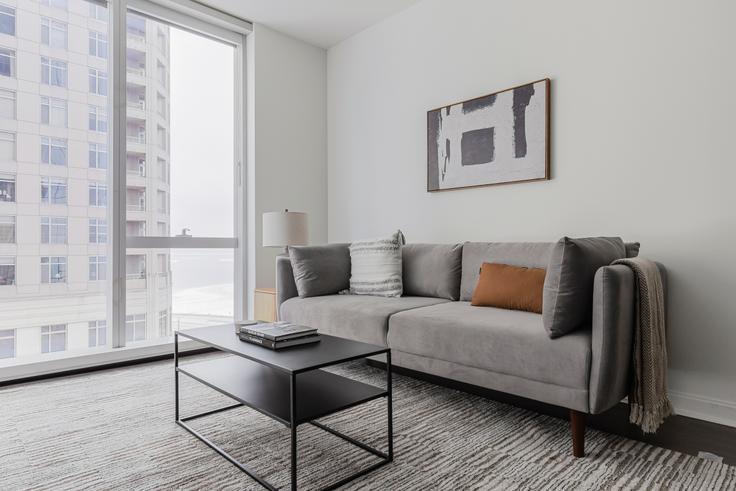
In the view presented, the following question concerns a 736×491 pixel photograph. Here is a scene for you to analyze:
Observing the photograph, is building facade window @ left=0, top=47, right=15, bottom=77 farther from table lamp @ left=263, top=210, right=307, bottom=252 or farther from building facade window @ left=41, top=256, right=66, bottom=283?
table lamp @ left=263, top=210, right=307, bottom=252

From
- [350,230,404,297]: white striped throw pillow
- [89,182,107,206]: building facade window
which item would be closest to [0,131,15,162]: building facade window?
[89,182,107,206]: building facade window

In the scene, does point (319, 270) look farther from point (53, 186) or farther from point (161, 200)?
point (53, 186)

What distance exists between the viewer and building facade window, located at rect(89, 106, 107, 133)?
129 inches

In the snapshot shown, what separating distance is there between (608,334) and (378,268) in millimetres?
1690

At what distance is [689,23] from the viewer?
2.27 metres

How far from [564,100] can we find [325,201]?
2.39 metres

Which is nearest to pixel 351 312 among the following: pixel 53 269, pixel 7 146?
pixel 53 269

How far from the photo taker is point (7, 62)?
2947mm

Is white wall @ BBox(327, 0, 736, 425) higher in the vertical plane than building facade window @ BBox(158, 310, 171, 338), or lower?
higher

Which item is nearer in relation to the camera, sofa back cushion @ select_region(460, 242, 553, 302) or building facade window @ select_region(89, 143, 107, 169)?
sofa back cushion @ select_region(460, 242, 553, 302)

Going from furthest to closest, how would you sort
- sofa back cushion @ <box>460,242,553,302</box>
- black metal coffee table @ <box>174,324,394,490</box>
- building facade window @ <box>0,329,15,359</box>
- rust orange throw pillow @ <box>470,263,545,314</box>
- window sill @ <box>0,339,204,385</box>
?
building facade window @ <box>0,329,15,359</box>
window sill @ <box>0,339,204,385</box>
sofa back cushion @ <box>460,242,553,302</box>
rust orange throw pillow @ <box>470,263,545,314</box>
black metal coffee table @ <box>174,324,394,490</box>

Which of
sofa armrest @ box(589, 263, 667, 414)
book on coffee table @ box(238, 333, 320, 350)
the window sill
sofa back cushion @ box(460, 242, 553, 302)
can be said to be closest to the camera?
sofa armrest @ box(589, 263, 667, 414)

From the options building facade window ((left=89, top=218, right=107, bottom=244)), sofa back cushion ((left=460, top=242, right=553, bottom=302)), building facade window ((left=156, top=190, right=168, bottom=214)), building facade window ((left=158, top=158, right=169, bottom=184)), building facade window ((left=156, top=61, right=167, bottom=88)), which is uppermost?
building facade window ((left=156, top=61, right=167, bottom=88))

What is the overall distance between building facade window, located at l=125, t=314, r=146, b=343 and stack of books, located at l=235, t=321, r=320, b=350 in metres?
1.84
